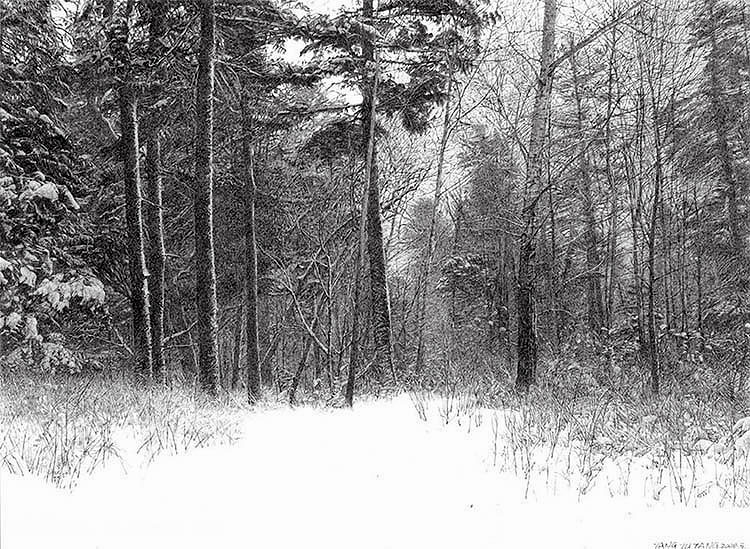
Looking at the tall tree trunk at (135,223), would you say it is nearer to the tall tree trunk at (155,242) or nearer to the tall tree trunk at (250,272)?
the tall tree trunk at (155,242)

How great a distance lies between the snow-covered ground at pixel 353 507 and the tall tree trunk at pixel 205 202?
15.6 feet

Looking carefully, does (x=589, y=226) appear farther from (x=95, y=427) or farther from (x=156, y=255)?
(x=95, y=427)

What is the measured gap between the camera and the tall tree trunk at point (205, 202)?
9.95 m

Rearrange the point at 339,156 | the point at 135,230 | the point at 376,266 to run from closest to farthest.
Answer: the point at 135,230
the point at 376,266
the point at 339,156

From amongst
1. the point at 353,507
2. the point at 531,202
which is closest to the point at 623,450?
the point at 353,507

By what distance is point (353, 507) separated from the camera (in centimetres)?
391

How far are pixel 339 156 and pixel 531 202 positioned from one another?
6.51 meters

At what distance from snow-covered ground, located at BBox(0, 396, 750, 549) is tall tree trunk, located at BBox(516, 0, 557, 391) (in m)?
3.94

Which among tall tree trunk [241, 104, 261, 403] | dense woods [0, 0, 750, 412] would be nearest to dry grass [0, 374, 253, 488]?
dense woods [0, 0, 750, 412]

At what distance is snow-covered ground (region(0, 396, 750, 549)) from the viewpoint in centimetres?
334

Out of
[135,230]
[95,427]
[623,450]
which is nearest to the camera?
[623,450]

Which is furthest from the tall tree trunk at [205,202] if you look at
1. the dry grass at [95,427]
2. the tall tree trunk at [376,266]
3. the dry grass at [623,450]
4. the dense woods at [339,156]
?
the dry grass at [623,450]

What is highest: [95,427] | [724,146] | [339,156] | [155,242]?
[724,146]

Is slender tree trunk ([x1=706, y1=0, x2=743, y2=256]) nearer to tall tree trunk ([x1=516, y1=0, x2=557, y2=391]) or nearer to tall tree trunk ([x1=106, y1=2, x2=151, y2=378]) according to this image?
tall tree trunk ([x1=516, y1=0, x2=557, y2=391])
